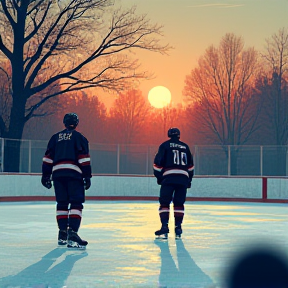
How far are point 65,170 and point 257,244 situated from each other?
3.18 metres

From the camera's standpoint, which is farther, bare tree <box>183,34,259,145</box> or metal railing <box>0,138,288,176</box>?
bare tree <box>183,34,259,145</box>

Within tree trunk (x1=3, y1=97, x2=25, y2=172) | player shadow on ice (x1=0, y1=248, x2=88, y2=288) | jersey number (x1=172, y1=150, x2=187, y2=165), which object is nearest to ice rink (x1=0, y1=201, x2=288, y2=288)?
player shadow on ice (x1=0, y1=248, x2=88, y2=288)

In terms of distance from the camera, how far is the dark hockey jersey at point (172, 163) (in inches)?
436

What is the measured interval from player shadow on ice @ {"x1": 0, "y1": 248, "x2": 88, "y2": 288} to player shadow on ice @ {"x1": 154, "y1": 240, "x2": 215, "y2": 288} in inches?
40.2

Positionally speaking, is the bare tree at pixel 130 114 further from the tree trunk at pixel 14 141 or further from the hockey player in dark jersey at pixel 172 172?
the hockey player in dark jersey at pixel 172 172

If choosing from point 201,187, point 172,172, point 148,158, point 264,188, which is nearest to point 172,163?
point 172,172

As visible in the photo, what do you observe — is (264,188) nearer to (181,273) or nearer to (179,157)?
(179,157)

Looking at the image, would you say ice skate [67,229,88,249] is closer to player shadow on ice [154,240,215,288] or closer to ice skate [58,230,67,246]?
ice skate [58,230,67,246]

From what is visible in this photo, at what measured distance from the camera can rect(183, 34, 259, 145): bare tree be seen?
54.8 metres

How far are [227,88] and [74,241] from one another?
4614 centimetres

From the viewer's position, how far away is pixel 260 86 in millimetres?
57094

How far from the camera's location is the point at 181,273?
24.8 feet

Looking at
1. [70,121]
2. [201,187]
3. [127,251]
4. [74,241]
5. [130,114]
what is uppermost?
[130,114]

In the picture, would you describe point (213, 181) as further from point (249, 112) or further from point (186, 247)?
point (249, 112)
